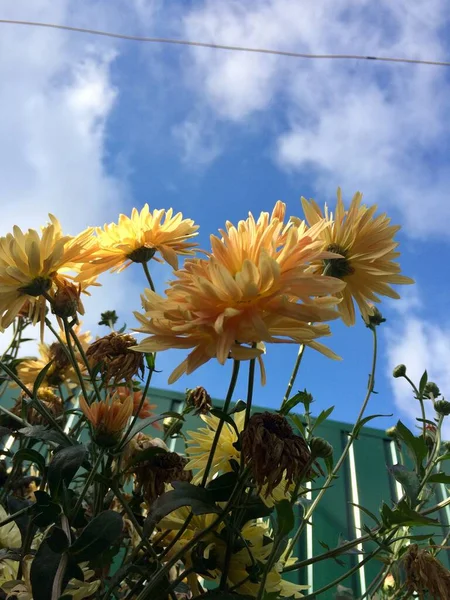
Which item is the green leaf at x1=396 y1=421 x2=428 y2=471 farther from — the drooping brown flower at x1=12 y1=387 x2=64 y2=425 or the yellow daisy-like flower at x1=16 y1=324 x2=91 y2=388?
the yellow daisy-like flower at x1=16 y1=324 x2=91 y2=388

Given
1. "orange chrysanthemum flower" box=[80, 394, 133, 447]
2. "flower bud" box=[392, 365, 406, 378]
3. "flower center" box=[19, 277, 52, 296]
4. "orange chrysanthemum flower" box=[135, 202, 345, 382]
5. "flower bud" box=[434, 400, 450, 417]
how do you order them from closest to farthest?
"orange chrysanthemum flower" box=[135, 202, 345, 382] → "orange chrysanthemum flower" box=[80, 394, 133, 447] → "flower center" box=[19, 277, 52, 296] → "flower bud" box=[434, 400, 450, 417] → "flower bud" box=[392, 365, 406, 378]

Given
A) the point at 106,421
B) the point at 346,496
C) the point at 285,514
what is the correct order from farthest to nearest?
1. the point at 346,496
2. the point at 106,421
3. the point at 285,514

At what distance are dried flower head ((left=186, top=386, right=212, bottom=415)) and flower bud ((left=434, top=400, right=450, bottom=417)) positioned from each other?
0.49m

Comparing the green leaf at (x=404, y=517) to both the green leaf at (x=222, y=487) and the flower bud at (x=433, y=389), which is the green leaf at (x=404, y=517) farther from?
the flower bud at (x=433, y=389)

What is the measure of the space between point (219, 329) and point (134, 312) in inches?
4.0

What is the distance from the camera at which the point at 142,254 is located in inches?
30.6

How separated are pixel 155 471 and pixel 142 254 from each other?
300 mm

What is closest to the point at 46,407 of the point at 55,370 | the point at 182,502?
the point at 55,370

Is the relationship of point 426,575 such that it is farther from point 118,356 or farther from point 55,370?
point 55,370

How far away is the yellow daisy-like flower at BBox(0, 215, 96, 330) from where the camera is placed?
2.20ft

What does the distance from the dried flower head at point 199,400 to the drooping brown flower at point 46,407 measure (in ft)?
0.84

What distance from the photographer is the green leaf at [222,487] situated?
0.54 m

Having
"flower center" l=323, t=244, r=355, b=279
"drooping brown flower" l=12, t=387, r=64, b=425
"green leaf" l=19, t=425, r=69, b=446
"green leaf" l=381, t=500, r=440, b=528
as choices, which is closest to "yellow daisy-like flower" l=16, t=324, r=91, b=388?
"drooping brown flower" l=12, t=387, r=64, b=425

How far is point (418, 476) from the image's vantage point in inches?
24.2
